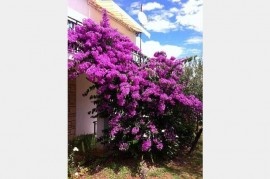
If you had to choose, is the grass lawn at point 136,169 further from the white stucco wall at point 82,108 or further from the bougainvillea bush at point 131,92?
the white stucco wall at point 82,108

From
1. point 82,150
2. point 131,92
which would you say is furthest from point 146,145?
point 82,150

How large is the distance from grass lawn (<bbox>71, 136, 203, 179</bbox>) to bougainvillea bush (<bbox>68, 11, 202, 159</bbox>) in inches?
13.6

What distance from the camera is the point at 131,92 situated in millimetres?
6664

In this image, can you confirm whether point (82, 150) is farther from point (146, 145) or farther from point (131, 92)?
point (131, 92)

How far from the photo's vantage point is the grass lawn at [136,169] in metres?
6.44

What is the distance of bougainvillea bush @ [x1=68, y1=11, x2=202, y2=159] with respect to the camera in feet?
Answer: 21.8

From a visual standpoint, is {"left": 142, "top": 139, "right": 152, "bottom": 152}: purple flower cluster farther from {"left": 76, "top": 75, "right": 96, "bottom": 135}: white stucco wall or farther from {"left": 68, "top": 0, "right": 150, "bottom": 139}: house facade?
{"left": 76, "top": 75, "right": 96, "bottom": 135}: white stucco wall

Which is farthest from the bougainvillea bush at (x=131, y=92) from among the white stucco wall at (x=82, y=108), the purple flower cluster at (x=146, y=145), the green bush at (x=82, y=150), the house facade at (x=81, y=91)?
the white stucco wall at (x=82, y=108)

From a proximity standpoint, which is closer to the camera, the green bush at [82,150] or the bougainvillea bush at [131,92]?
the bougainvillea bush at [131,92]

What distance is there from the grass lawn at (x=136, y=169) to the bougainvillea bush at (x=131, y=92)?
0.34 metres
